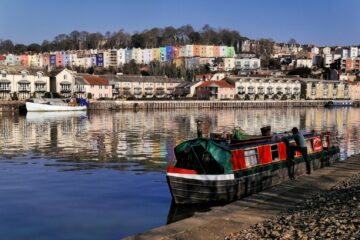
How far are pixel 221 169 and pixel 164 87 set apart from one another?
464ft

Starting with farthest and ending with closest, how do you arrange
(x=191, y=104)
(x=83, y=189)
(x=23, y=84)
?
(x=191, y=104) < (x=23, y=84) < (x=83, y=189)

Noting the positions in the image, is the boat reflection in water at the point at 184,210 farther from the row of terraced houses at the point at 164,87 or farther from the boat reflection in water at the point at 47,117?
the row of terraced houses at the point at 164,87

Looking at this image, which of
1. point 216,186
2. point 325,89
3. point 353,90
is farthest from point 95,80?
point 216,186

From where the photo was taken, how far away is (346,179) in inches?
821

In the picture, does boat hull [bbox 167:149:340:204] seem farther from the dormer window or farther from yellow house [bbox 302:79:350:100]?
yellow house [bbox 302:79:350:100]

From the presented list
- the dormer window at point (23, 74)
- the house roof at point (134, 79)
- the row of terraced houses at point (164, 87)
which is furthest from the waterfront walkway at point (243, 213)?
the house roof at point (134, 79)

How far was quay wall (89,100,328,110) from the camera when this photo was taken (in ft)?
397

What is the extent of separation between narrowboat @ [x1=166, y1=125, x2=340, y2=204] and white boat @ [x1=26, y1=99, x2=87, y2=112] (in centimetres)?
8809

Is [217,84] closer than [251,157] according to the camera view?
No

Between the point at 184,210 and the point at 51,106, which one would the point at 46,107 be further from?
the point at 184,210

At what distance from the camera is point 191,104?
13625 centimetres

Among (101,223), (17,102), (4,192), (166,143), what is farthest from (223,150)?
(17,102)

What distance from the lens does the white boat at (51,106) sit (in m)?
105

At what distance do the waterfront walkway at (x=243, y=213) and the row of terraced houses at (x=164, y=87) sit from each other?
107589 millimetres
